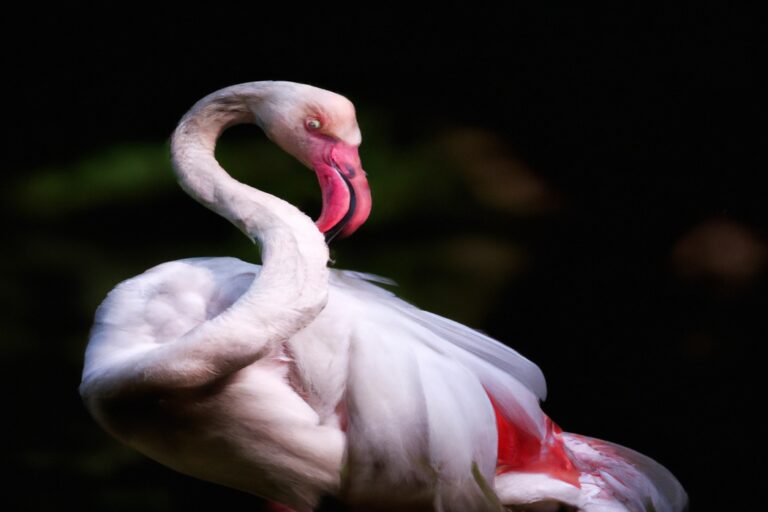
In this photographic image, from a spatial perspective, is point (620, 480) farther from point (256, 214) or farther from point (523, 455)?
point (256, 214)

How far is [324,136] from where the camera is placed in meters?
1.14

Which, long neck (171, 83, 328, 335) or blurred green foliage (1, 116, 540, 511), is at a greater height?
long neck (171, 83, 328, 335)

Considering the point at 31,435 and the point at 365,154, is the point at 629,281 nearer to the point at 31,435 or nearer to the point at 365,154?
the point at 365,154

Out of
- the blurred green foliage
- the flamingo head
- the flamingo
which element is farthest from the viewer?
the blurred green foliage

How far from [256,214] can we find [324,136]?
0.13 metres

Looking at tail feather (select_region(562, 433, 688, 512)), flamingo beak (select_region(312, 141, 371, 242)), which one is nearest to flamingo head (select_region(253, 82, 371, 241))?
flamingo beak (select_region(312, 141, 371, 242))

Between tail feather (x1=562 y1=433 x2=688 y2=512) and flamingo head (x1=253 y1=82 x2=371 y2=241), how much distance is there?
45 centimetres

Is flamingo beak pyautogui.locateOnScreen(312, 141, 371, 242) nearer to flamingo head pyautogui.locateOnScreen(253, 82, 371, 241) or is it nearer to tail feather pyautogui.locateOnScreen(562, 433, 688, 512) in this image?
flamingo head pyautogui.locateOnScreen(253, 82, 371, 241)

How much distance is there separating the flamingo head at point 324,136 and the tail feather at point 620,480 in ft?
1.49

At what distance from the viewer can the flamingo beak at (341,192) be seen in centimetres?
109

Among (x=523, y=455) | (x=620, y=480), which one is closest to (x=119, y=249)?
(x=523, y=455)

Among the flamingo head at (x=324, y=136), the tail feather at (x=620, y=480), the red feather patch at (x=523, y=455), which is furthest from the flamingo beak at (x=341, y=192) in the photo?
the tail feather at (x=620, y=480)

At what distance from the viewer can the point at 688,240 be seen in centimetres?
127

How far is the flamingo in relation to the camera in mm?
1002
